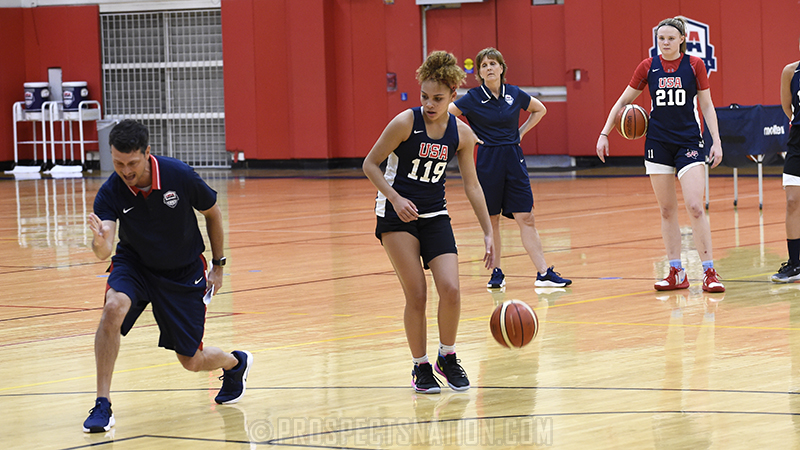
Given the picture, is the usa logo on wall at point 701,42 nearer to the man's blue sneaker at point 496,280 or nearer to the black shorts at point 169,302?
the man's blue sneaker at point 496,280

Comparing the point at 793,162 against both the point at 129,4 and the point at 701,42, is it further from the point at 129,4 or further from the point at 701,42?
the point at 129,4

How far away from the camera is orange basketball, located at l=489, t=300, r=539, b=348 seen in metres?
5.46

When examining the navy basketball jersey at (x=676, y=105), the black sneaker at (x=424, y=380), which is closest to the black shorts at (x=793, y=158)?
the navy basketball jersey at (x=676, y=105)

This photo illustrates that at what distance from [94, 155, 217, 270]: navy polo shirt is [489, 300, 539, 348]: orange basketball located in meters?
1.59

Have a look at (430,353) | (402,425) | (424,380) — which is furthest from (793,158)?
(402,425)

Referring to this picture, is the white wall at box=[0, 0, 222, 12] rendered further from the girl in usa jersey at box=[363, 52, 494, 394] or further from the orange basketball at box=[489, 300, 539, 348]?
the orange basketball at box=[489, 300, 539, 348]

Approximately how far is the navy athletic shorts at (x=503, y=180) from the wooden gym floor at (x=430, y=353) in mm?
672

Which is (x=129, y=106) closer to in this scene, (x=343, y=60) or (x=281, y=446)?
(x=343, y=60)

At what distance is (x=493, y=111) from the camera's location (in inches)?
349

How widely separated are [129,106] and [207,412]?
25751 millimetres

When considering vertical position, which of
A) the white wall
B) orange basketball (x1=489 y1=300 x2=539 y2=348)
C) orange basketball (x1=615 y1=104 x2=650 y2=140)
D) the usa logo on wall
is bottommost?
orange basketball (x1=489 y1=300 x2=539 y2=348)

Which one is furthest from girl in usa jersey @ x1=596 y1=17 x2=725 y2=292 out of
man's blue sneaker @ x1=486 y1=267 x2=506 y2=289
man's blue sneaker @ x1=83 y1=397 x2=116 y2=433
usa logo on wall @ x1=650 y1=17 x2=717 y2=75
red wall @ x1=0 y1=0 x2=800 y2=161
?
red wall @ x1=0 y1=0 x2=800 y2=161

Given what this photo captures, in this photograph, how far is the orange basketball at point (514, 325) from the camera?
546cm

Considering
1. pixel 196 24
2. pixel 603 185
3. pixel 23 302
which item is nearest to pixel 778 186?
pixel 603 185
